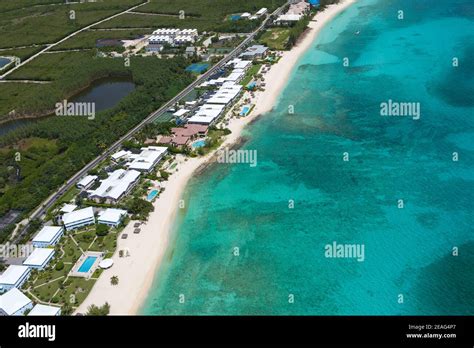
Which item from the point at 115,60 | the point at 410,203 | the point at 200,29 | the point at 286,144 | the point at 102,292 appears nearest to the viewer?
the point at 102,292

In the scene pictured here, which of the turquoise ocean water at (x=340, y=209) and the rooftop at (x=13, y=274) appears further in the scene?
the rooftop at (x=13, y=274)

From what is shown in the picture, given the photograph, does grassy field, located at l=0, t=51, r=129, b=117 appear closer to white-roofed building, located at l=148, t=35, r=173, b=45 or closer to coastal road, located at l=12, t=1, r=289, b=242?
white-roofed building, located at l=148, t=35, r=173, b=45

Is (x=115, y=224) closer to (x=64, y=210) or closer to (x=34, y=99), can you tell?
(x=64, y=210)

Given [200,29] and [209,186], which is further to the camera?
[200,29]

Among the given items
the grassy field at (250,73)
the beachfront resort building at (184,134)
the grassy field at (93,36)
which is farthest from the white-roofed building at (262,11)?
the beachfront resort building at (184,134)

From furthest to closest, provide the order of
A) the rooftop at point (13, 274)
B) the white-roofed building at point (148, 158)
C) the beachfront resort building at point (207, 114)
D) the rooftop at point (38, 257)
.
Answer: the beachfront resort building at point (207, 114)
the white-roofed building at point (148, 158)
the rooftop at point (38, 257)
the rooftop at point (13, 274)

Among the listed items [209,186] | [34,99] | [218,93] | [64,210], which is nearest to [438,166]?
[209,186]

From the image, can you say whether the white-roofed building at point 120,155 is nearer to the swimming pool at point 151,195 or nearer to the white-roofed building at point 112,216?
the swimming pool at point 151,195
